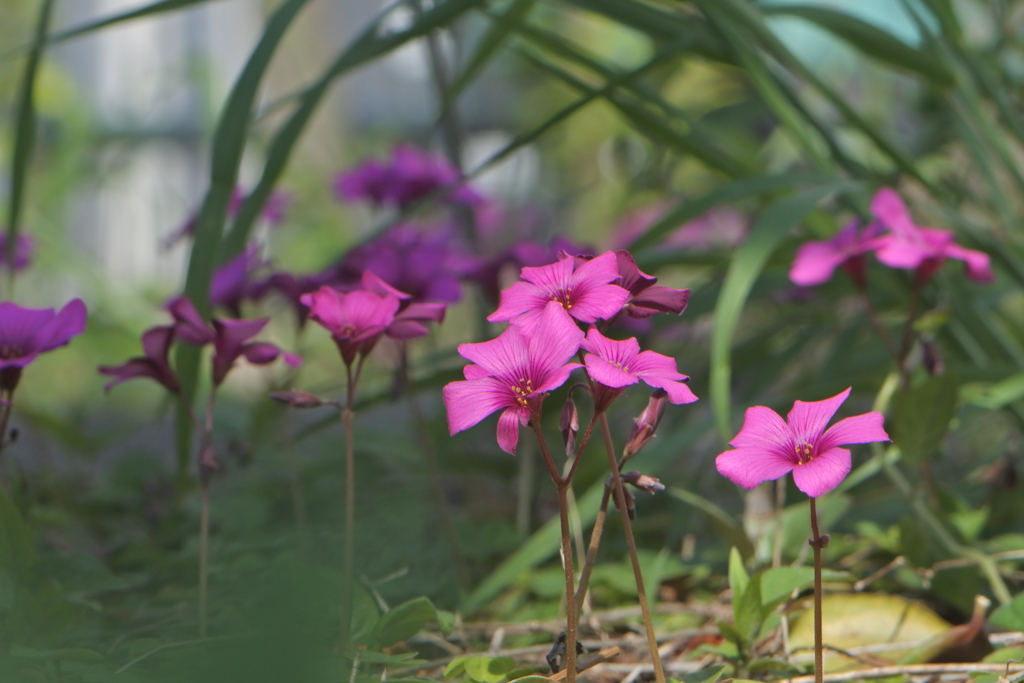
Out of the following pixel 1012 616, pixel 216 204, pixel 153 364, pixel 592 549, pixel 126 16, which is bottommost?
pixel 1012 616

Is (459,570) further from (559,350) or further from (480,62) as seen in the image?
(480,62)

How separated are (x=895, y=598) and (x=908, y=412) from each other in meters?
0.18

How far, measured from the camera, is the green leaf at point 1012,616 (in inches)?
25.1

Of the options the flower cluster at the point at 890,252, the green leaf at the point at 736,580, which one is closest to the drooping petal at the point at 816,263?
the flower cluster at the point at 890,252

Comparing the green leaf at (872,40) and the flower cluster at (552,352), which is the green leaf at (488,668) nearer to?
the flower cluster at (552,352)

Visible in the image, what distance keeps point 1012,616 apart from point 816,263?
0.33 meters

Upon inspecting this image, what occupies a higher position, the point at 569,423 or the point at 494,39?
the point at 494,39

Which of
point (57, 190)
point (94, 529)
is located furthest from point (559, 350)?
point (57, 190)

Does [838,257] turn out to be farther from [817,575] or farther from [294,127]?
[294,127]

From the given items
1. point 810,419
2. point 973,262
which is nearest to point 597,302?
point 810,419

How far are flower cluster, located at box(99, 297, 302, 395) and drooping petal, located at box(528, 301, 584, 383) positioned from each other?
0.75ft

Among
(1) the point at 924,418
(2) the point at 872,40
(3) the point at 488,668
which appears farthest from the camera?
(2) the point at 872,40

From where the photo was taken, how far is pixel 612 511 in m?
1.01

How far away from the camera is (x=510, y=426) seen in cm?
48
